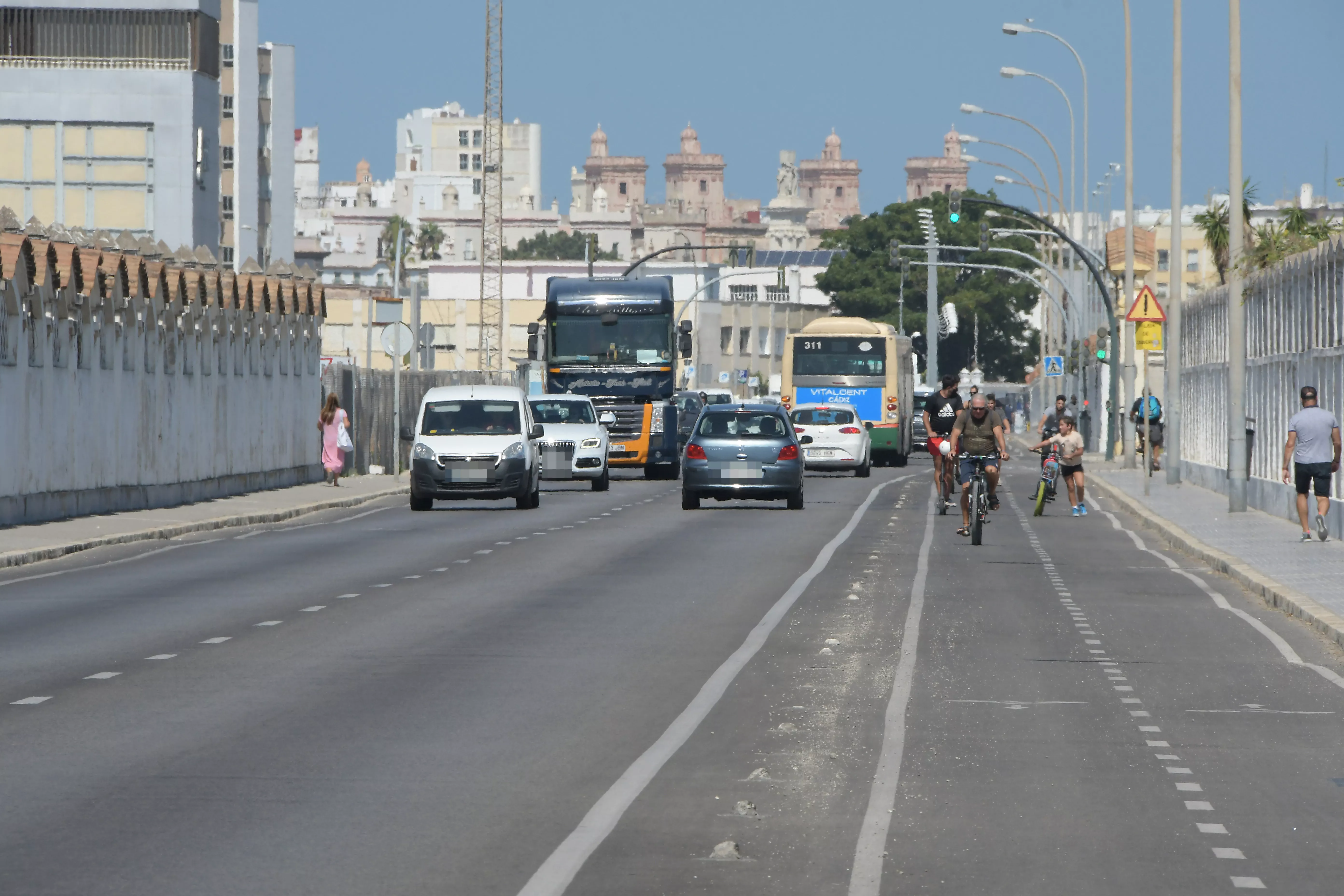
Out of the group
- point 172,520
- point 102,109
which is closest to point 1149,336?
point 172,520

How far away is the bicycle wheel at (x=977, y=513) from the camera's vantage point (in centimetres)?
2500

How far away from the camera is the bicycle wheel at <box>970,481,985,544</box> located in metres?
25.0

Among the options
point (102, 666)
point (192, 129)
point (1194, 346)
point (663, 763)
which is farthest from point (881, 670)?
point (192, 129)

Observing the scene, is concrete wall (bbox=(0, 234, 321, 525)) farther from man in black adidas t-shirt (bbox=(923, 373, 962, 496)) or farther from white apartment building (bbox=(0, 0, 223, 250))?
white apartment building (bbox=(0, 0, 223, 250))

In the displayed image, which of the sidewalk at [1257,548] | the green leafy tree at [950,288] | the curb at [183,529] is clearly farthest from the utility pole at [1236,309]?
the green leafy tree at [950,288]

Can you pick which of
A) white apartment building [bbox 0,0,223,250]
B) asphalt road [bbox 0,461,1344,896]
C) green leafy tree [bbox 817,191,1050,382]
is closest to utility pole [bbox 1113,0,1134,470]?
asphalt road [bbox 0,461,1344,896]

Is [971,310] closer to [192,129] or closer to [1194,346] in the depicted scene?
[192,129]

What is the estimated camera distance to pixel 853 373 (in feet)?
188

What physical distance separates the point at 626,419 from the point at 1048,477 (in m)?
12.7

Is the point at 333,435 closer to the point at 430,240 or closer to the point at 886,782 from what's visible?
the point at 886,782

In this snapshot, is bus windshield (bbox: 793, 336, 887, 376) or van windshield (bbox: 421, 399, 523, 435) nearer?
van windshield (bbox: 421, 399, 523, 435)

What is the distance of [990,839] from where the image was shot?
7898mm

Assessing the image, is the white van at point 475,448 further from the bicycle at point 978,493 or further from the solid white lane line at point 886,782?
the solid white lane line at point 886,782

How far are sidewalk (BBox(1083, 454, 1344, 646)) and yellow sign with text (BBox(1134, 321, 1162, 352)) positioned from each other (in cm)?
253
